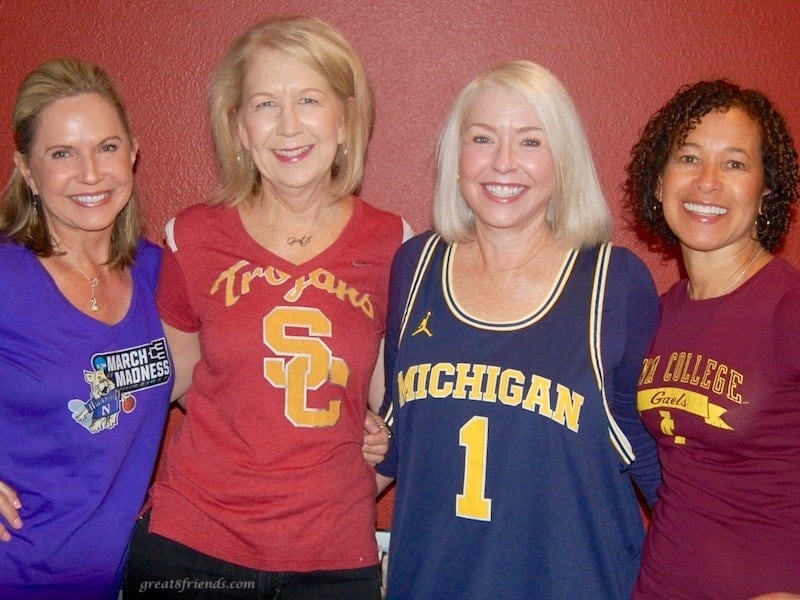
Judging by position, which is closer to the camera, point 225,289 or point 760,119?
point 760,119

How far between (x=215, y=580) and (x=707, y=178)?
1.41 meters

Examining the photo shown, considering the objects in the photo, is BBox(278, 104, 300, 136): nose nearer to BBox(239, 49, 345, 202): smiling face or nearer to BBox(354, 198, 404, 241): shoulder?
BBox(239, 49, 345, 202): smiling face

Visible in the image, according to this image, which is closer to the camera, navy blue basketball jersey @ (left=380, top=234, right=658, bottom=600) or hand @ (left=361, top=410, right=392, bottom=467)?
navy blue basketball jersey @ (left=380, top=234, right=658, bottom=600)

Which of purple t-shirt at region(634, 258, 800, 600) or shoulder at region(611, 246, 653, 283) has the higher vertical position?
shoulder at region(611, 246, 653, 283)

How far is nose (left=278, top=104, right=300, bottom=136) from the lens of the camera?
2.10 m

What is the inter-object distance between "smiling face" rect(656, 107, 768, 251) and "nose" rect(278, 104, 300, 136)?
0.89m

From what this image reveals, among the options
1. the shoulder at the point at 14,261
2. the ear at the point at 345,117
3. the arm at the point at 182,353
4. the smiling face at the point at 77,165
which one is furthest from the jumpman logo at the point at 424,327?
the shoulder at the point at 14,261

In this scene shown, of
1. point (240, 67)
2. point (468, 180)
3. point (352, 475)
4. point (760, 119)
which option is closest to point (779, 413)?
point (760, 119)

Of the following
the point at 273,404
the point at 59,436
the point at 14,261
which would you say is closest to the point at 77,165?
the point at 14,261

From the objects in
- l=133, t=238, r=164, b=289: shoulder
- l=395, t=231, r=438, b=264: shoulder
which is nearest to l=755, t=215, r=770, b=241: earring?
l=395, t=231, r=438, b=264: shoulder

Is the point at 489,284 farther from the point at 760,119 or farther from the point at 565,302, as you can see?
the point at 760,119

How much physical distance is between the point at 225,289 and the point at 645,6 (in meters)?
1.47

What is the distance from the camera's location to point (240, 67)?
2205mm

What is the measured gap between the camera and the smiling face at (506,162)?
1973 mm
